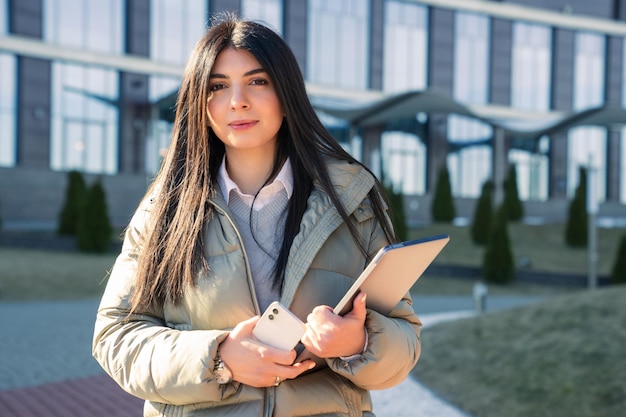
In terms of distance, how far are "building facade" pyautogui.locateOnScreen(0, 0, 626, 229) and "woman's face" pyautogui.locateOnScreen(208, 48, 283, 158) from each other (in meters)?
16.4

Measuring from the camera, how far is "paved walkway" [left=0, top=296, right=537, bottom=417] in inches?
209

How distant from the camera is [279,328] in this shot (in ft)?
5.14

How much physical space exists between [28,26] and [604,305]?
23.0m

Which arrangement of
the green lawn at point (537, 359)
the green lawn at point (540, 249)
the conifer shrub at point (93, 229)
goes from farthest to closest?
1. the green lawn at point (540, 249)
2. the conifer shrub at point (93, 229)
3. the green lawn at point (537, 359)

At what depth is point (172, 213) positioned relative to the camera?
6.20 feet

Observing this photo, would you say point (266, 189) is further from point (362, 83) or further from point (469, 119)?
point (469, 119)

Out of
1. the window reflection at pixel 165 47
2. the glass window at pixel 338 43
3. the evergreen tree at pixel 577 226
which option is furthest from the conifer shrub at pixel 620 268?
the window reflection at pixel 165 47

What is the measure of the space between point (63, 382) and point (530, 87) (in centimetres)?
3329

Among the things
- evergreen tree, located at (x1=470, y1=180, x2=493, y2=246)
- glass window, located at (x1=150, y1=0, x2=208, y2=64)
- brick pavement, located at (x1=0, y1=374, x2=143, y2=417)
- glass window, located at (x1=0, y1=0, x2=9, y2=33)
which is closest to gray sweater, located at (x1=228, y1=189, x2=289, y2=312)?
brick pavement, located at (x1=0, y1=374, x2=143, y2=417)

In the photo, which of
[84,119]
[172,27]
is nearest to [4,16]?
[84,119]

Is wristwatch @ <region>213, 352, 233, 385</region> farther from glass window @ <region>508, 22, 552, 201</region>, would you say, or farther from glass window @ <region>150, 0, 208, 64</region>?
glass window @ <region>508, 22, 552, 201</region>

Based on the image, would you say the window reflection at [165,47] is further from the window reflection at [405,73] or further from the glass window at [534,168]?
the glass window at [534,168]

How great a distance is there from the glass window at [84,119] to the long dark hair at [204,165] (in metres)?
24.2

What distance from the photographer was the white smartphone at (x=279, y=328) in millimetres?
1549
